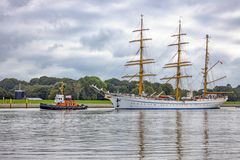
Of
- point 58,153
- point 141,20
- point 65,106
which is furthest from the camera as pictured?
point 141,20

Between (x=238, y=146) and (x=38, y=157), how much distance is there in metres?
13.1

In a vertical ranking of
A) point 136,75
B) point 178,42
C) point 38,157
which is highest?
point 178,42

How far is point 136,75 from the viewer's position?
147125 millimetres

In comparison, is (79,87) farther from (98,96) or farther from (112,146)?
(112,146)

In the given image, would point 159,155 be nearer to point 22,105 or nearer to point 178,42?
point 22,105

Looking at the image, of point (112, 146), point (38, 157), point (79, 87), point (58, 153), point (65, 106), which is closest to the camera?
point (38, 157)

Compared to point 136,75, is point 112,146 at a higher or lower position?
lower

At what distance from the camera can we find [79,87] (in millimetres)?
192500

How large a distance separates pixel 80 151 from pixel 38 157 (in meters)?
3.18

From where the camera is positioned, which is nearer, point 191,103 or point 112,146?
point 112,146

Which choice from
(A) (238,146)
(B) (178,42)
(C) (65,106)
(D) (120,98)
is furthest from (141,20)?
(A) (238,146)

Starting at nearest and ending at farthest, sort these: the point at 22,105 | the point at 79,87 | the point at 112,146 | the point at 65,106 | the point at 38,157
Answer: the point at 38,157 → the point at 112,146 → the point at 65,106 → the point at 22,105 → the point at 79,87

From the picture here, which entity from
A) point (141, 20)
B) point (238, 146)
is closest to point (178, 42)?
point (141, 20)

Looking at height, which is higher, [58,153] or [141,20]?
[141,20]
